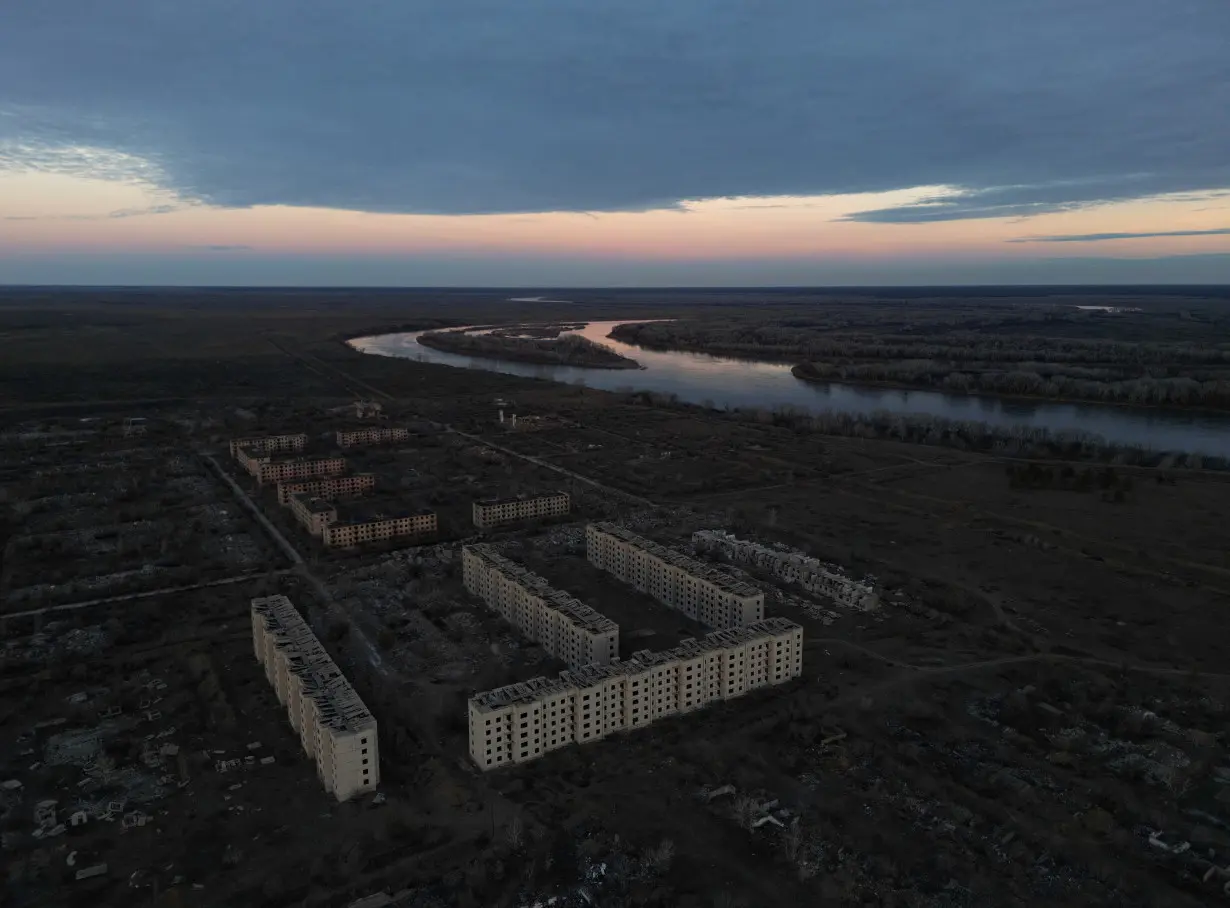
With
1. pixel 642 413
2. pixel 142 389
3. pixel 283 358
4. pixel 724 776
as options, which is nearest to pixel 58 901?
pixel 724 776

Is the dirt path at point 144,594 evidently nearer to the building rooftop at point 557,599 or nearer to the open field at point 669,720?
the open field at point 669,720

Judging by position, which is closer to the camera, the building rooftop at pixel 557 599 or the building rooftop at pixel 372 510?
the building rooftop at pixel 557 599

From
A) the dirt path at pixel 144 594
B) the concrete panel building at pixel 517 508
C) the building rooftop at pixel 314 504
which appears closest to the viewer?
the dirt path at pixel 144 594

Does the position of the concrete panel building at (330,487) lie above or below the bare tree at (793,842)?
above

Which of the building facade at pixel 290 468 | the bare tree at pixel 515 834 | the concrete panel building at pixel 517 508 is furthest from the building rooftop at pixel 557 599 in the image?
the building facade at pixel 290 468

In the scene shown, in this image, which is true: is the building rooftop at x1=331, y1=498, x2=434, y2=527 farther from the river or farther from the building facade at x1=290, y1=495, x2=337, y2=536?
the river
